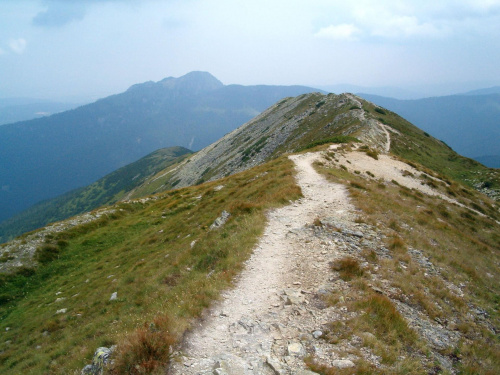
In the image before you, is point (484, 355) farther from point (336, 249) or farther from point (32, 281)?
point (32, 281)

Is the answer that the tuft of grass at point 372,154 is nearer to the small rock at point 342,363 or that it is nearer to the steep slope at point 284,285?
the steep slope at point 284,285

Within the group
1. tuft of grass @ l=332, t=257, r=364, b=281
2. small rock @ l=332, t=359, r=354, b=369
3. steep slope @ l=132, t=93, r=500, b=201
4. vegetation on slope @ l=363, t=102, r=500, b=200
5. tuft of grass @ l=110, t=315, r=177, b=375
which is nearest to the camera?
tuft of grass @ l=110, t=315, r=177, b=375

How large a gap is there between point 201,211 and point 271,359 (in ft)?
63.3

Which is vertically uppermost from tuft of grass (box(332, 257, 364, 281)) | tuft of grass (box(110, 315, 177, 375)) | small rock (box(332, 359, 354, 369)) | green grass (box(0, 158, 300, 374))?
tuft of grass (box(110, 315, 177, 375))

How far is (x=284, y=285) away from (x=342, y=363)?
151 inches

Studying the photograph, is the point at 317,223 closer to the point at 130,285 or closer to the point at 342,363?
the point at 342,363

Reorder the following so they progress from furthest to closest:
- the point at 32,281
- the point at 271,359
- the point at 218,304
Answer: the point at 32,281 < the point at 218,304 < the point at 271,359

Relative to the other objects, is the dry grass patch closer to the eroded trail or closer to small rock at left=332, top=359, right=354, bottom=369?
small rock at left=332, top=359, right=354, bottom=369

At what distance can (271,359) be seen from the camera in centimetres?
696

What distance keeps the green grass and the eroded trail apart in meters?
0.67

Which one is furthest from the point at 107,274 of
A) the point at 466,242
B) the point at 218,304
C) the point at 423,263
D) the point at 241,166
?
the point at 241,166

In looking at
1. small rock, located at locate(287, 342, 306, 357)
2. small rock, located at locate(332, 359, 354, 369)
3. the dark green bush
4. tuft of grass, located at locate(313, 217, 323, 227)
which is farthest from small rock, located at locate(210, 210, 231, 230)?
the dark green bush

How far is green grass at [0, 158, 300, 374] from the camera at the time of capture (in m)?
8.99

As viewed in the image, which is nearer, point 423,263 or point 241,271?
point 241,271
